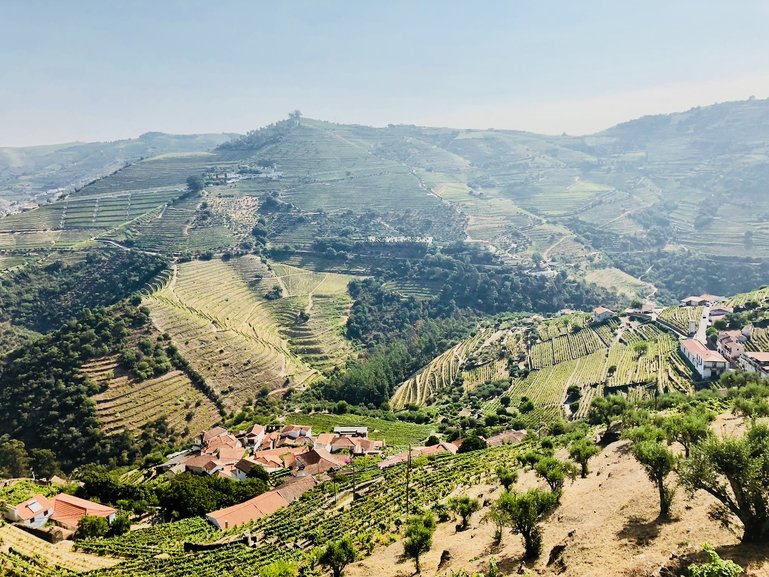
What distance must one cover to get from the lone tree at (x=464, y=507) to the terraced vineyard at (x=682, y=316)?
7254 centimetres

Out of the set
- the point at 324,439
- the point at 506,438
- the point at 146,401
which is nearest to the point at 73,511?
the point at 324,439

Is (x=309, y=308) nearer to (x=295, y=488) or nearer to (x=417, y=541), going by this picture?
(x=295, y=488)

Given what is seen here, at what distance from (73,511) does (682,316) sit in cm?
10178

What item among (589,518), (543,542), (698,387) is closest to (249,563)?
(543,542)

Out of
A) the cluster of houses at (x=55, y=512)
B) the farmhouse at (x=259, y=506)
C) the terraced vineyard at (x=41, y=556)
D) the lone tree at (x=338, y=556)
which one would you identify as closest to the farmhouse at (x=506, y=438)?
the farmhouse at (x=259, y=506)

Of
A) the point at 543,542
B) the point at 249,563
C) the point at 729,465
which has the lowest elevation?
the point at 249,563

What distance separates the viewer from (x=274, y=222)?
198875 mm

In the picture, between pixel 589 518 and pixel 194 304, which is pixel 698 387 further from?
pixel 194 304

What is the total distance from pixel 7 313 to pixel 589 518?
147 meters

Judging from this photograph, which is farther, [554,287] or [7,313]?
[554,287]

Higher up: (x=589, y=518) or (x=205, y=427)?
(x=589, y=518)

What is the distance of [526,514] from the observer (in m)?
24.3

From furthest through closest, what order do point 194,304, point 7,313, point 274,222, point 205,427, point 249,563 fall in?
1. point 274,222
2. point 7,313
3. point 194,304
4. point 205,427
5. point 249,563

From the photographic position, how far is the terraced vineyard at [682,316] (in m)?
93.4
